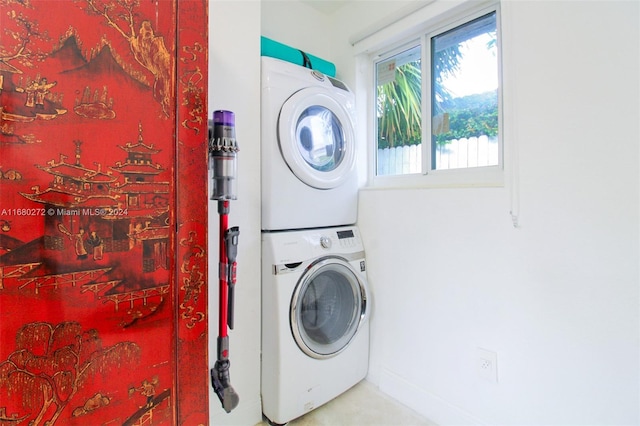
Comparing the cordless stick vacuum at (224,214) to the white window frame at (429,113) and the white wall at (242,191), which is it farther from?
the white window frame at (429,113)

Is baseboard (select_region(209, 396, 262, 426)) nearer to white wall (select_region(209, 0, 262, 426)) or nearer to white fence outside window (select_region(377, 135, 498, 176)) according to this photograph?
white wall (select_region(209, 0, 262, 426))

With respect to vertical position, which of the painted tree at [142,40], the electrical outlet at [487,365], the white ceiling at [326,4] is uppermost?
the white ceiling at [326,4]

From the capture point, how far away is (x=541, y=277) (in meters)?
1.22

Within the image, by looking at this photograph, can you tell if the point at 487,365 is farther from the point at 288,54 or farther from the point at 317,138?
the point at 288,54

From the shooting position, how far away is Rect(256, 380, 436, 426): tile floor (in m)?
1.54

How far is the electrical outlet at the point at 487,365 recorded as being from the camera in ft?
4.44

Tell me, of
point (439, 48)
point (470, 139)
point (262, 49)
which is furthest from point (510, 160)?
point (262, 49)

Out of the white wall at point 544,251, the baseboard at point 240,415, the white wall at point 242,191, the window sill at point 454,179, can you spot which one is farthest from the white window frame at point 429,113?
the baseboard at point 240,415

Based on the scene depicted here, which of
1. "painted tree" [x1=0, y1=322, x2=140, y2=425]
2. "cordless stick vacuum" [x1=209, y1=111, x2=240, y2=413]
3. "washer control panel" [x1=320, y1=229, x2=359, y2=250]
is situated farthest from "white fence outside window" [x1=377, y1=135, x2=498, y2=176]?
"painted tree" [x1=0, y1=322, x2=140, y2=425]

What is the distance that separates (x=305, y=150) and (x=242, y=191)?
1.40 feet

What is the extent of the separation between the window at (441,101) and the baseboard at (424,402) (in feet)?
3.95

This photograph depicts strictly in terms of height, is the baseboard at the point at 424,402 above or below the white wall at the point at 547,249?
below

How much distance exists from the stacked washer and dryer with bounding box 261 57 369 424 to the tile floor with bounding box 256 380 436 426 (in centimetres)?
7

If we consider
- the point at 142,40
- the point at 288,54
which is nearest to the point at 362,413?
the point at 142,40
